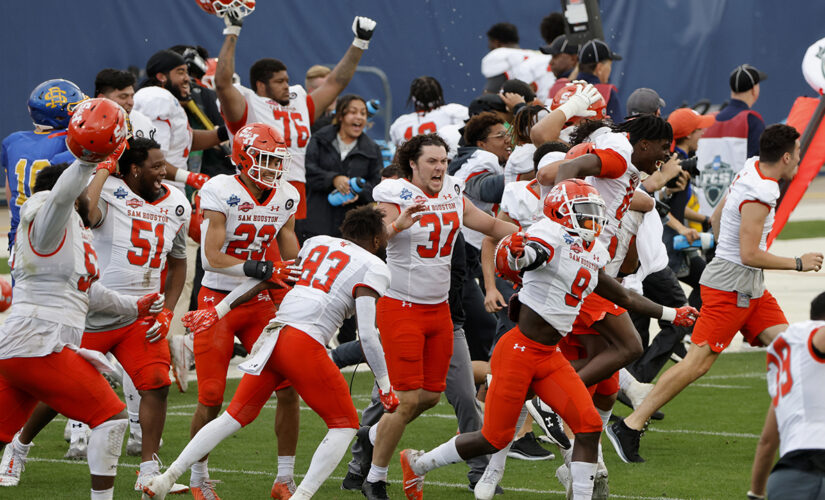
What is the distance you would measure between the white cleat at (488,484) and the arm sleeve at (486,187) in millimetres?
2321

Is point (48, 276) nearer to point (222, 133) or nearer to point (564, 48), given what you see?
point (222, 133)

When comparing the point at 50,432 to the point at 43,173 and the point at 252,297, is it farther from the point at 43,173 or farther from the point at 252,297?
the point at 43,173

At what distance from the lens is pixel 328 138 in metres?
11.2

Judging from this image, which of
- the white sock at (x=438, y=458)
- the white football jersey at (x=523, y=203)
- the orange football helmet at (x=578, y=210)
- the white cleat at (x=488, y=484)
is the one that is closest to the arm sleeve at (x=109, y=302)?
the white sock at (x=438, y=458)

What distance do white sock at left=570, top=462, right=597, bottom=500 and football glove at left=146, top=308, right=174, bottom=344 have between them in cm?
231

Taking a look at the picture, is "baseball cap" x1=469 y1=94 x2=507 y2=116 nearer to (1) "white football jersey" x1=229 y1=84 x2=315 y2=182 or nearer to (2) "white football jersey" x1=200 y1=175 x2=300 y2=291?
(1) "white football jersey" x1=229 y1=84 x2=315 y2=182

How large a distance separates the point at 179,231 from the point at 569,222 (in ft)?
8.09

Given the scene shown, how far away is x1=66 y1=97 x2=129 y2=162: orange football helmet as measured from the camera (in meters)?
5.18

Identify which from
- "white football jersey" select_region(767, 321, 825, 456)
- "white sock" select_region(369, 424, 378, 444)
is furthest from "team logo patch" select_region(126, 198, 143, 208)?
"white football jersey" select_region(767, 321, 825, 456)

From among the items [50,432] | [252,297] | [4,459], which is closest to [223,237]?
[252,297]

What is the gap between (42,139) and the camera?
7598 mm

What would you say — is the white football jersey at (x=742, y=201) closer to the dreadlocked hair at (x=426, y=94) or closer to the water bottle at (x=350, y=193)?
the water bottle at (x=350, y=193)

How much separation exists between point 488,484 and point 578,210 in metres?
1.51

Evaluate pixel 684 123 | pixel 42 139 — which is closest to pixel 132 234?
pixel 42 139
